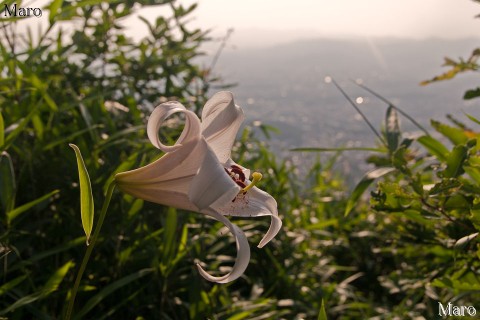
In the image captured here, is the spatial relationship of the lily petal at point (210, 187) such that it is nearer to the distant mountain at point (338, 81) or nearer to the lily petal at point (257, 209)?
the lily petal at point (257, 209)

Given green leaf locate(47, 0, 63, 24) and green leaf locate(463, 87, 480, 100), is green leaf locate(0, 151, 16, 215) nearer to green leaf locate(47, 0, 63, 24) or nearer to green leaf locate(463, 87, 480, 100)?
green leaf locate(47, 0, 63, 24)

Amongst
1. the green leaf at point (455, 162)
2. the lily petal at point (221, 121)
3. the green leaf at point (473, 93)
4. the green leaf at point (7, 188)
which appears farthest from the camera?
the green leaf at point (473, 93)

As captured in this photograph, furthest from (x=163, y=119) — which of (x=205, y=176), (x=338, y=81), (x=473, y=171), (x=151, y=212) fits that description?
(x=338, y=81)

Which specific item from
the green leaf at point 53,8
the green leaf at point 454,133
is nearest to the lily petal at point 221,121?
the green leaf at point 454,133

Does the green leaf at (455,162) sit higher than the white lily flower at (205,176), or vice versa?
the white lily flower at (205,176)

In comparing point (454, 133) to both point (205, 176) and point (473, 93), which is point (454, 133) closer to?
point (473, 93)
